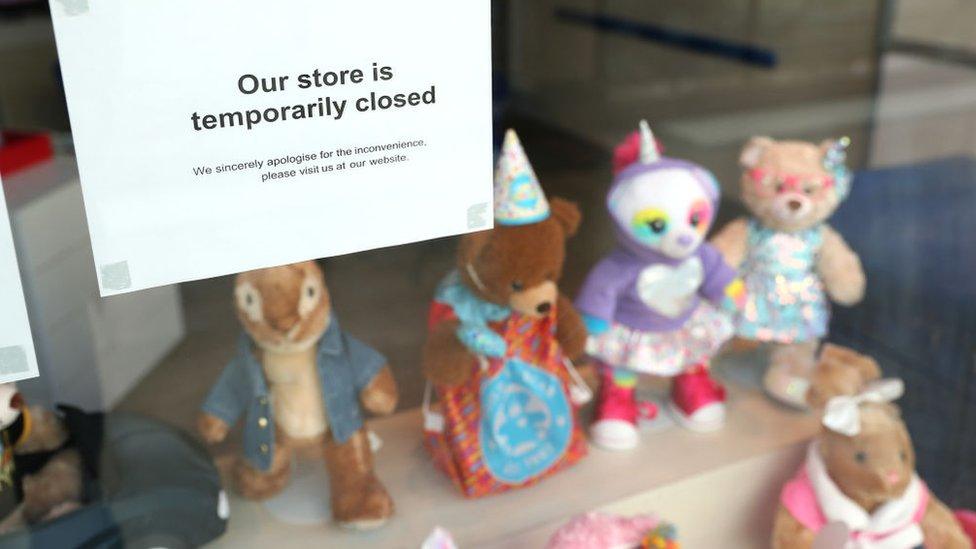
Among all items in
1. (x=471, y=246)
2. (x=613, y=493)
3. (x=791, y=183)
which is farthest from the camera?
(x=791, y=183)

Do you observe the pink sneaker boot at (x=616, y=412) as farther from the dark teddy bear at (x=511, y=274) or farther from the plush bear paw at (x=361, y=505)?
the plush bear paw at (x=361, y=505)

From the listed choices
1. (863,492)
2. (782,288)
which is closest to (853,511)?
(863,492)

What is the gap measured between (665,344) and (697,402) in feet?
0.31

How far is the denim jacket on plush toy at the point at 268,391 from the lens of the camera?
3.06 ft

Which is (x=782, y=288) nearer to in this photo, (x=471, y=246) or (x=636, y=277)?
(x=636, y=277)

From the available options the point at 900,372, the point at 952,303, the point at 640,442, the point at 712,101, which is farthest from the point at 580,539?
the point at 712,101

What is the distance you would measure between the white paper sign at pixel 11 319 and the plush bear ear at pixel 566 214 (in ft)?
1.77

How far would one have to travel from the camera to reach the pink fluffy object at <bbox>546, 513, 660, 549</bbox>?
89cm

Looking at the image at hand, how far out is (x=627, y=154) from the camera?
105 cm

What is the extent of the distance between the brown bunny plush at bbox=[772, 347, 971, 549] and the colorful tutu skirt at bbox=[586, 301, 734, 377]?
0.16 meters

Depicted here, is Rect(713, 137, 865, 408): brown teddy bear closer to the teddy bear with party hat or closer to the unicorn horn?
the unicorn horn

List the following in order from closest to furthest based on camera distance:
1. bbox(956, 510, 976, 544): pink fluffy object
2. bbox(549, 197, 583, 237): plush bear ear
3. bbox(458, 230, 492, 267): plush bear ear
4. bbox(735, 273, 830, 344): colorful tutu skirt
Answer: bbox(458, 230, 492, 267): plush bear ear → bbox(549, 197, 583, 237): plush bear ear → bbox(956, 510, 976, 544): pink fluffy object → bbox(735, 273, 830, 344): colorful tutu skirt

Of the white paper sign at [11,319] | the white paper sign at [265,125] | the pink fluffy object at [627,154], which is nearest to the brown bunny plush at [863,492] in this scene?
the pink fluffy object at [627,154]

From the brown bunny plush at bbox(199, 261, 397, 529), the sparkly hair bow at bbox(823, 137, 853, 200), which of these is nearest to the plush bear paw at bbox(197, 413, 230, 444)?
the brown bunny plush at bbox(199, 261, 397, 529)
